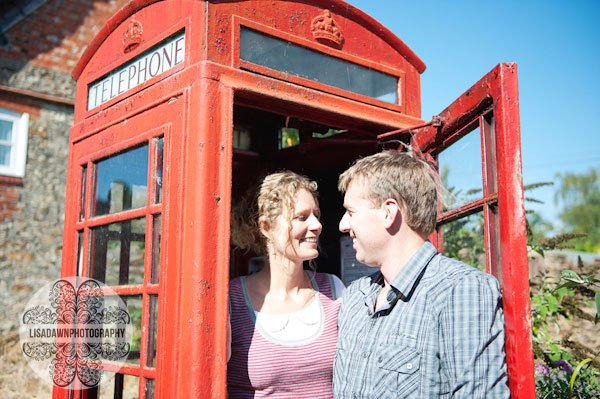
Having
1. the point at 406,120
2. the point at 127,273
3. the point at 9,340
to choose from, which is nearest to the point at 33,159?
the point at 9,340

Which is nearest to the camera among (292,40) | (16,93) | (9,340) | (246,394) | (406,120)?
(246,394)

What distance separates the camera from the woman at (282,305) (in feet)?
7.57

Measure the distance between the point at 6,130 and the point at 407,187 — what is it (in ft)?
22.0

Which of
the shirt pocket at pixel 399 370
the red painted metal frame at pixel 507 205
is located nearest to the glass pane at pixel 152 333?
the shirt pocket at pixel 399 370

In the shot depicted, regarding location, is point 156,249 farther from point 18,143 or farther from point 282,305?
point 18,143

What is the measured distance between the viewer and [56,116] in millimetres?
7418

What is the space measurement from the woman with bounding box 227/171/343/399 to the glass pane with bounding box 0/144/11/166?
18.0ft

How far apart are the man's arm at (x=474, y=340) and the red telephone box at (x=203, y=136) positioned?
113mm

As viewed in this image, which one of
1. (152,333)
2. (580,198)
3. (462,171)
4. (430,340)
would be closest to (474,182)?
(462,171)

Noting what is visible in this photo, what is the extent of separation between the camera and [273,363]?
229 cm

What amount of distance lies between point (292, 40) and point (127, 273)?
1379 millimetres

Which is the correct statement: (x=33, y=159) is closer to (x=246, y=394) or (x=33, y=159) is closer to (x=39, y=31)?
(x=39, y=31)

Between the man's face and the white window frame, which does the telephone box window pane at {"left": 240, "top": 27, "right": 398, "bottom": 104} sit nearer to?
the man's face

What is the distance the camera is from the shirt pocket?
67.1 inches
